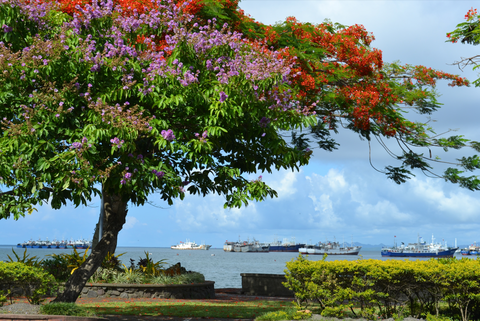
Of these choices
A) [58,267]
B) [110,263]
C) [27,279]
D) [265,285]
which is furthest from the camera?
[265,285]

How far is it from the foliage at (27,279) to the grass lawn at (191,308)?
1.89 m

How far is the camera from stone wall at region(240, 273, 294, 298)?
20875mm

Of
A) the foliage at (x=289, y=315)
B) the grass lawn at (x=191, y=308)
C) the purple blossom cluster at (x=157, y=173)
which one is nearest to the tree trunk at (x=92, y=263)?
the grass lawn at (x=191, y=308)

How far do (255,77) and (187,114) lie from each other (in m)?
1.70

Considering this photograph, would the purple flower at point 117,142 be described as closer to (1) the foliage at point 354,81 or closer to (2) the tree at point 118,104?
(2) the tree at point 118,104

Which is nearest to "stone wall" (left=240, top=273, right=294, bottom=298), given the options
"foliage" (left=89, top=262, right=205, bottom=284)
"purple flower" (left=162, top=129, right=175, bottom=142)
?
"foliage" (left=89, top=262, right=205, bottom=284)

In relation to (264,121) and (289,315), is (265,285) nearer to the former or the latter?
(289,315)

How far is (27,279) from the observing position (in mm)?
11625

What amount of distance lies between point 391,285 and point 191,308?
727 cm

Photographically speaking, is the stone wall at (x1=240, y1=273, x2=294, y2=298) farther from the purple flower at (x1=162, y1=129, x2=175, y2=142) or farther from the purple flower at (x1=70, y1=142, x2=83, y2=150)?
the purple flower at (x1=70, y1=142, x2=83, y2=150)

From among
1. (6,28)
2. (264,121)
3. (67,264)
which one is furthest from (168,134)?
(67,264)

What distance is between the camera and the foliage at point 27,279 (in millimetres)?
11352

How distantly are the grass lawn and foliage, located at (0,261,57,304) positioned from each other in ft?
6.21

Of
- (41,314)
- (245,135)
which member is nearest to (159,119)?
(245,135)
